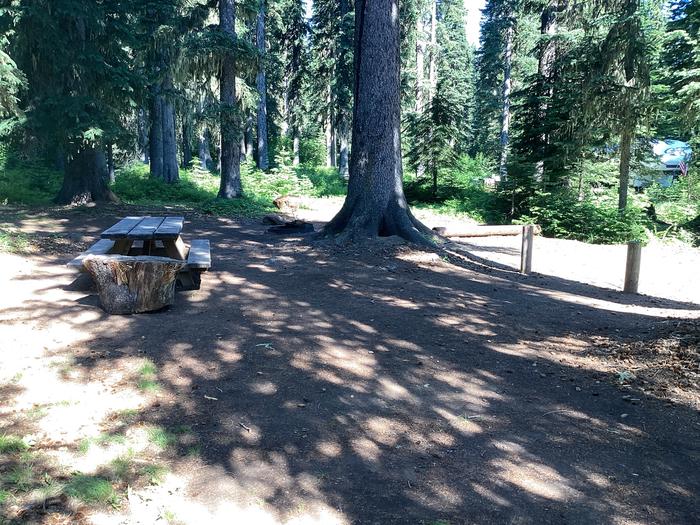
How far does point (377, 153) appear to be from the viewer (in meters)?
10.4

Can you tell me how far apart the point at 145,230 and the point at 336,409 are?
172 inches

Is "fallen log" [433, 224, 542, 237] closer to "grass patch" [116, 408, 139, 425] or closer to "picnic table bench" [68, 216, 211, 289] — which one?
"picnic table bench" [68, 216, 211, 289]

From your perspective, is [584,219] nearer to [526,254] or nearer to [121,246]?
[526,254]

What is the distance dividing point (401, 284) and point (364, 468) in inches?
186

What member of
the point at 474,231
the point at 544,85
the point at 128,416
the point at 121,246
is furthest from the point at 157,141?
the point at 128,416

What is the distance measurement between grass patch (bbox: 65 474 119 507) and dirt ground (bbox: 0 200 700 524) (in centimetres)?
1

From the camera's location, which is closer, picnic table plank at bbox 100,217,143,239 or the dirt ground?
the dirt ground

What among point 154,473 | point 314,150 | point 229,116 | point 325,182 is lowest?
point 154,473

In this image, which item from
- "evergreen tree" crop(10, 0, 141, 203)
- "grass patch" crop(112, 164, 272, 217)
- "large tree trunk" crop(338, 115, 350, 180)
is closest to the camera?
"evergreen tree" crop(10, 0, 141, 203)

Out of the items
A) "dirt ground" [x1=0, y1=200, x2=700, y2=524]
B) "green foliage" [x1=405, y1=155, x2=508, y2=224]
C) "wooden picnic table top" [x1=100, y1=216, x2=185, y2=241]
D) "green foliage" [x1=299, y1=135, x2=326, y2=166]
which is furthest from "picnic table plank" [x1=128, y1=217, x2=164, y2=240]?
"green foliage" [x1=299, y1=135, x2=326, y2=166]

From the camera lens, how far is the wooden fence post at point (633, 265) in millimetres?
8688

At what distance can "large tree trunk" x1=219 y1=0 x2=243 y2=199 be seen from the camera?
17.0 m

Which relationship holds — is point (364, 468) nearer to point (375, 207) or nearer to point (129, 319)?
point (129, 319)

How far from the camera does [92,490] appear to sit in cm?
278
